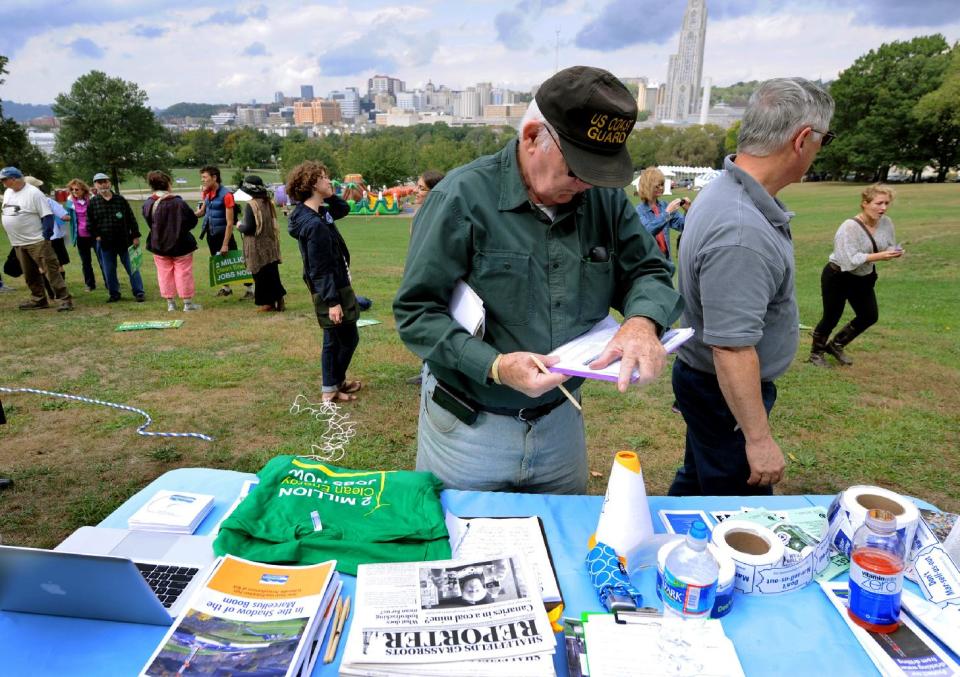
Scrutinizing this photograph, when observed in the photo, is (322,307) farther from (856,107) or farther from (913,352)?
(856,107)

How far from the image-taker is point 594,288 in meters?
1.97

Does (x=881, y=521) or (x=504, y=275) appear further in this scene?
(x=504, y=275)

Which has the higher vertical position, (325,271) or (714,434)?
(325,271)

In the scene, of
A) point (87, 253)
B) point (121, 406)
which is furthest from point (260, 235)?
point (87, 253)

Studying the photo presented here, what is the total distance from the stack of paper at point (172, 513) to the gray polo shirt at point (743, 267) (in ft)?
5.83

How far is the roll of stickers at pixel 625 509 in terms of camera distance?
65.8 inches

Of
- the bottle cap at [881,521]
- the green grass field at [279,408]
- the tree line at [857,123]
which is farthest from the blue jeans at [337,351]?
the tree line at [857,123]

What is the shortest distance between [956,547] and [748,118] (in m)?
1.47

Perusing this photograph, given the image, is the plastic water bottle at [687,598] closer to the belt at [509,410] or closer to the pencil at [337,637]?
the belt at [509,410]

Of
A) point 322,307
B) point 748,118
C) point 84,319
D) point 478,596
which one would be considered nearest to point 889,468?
point 748,118

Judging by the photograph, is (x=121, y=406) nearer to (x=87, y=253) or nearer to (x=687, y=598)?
(x=687, y=598)

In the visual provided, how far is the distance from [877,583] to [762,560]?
257mm

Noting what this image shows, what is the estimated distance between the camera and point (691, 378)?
2.41 metres

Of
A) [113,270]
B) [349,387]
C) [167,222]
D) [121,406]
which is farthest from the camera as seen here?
[113,270]
